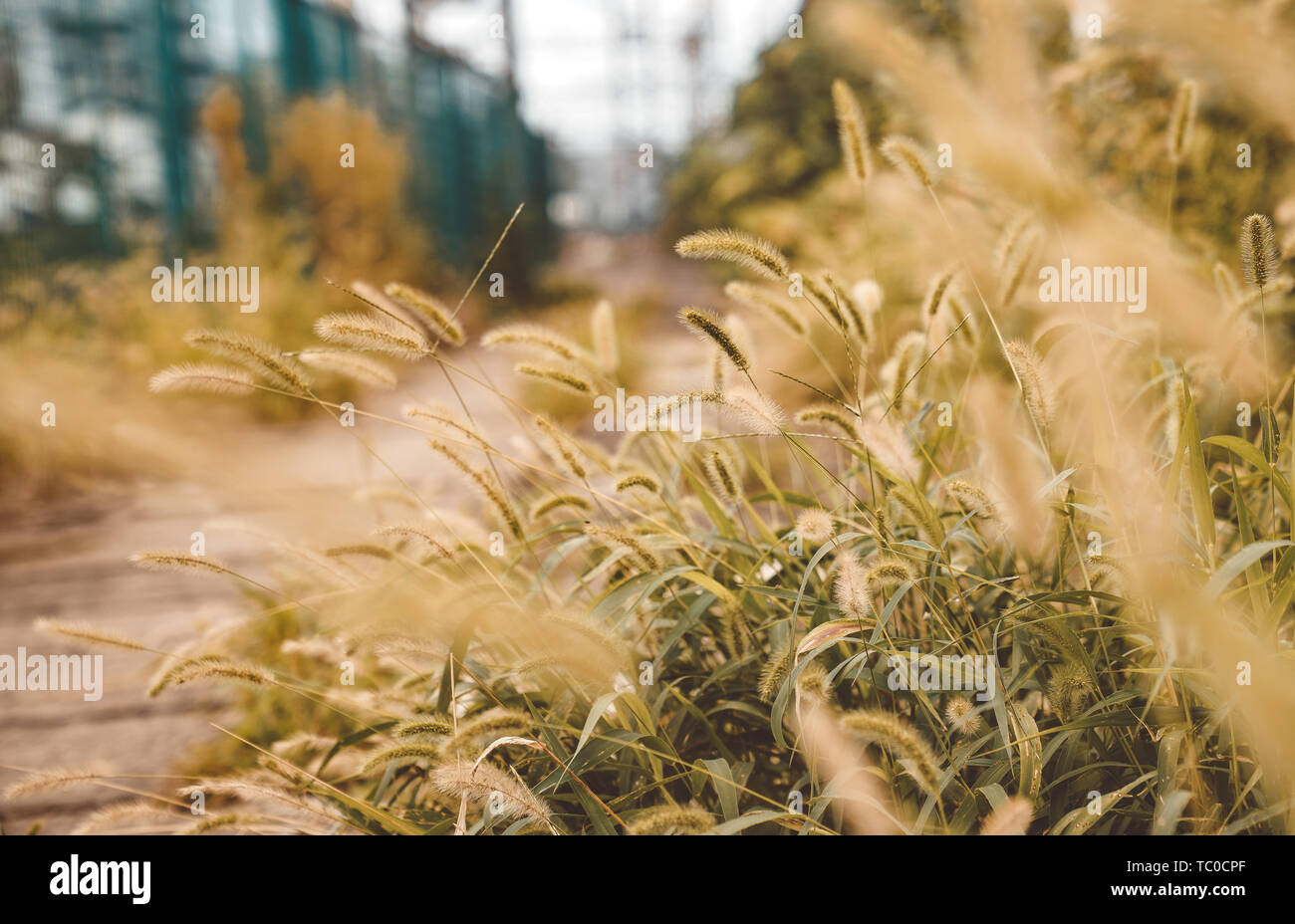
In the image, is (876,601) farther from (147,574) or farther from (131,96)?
(131,96)

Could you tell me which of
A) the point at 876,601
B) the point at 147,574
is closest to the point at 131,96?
the point at 147,574

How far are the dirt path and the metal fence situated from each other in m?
2.16

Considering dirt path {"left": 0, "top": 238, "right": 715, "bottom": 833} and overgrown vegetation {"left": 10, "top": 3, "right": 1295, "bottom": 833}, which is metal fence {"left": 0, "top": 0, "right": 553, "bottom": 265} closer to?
dirt path {"left": 0, "top": 238, "right": 715, "bottom": 833}

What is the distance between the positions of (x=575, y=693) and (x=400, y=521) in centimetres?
32

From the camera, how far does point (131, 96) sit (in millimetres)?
6188

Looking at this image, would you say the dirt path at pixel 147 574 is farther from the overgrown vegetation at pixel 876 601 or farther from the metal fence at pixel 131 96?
the metal fence at pixel 131 96

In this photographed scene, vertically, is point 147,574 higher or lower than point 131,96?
lower

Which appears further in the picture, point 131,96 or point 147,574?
point 131,96

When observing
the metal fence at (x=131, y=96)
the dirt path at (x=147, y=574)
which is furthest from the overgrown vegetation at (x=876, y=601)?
the metal fence at (x=131, y=96)

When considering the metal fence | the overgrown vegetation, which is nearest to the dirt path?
the overgrown vegetation

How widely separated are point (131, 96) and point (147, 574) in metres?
4.72

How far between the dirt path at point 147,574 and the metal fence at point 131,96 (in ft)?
7.07

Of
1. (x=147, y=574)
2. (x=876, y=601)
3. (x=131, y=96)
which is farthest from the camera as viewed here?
(x=131, y=96)

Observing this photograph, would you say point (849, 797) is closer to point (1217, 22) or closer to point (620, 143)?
point (1217, 22)
